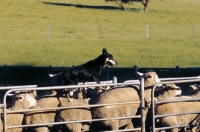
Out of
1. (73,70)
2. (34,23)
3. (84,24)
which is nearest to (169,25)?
(84,24)

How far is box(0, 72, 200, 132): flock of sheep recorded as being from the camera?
31.5 feet

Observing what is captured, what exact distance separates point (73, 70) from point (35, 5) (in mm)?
52468

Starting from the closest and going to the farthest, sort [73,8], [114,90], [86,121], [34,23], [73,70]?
[86,121]
[114,90]
[73,70]
[34,23]
[73,8]

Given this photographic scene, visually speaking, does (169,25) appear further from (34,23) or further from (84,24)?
(34,23)

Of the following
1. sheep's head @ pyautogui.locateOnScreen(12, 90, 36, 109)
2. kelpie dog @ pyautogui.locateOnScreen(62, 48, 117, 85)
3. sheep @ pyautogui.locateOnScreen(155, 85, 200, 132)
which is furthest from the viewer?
kelpie dog @ pyautogui.locateOnScreen(62, 48, 117, 85)

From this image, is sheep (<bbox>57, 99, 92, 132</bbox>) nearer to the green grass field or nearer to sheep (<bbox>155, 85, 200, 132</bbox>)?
sheep (<bbox>155, 85, 200, 132</bbox>)

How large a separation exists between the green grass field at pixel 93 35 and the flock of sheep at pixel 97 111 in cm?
1614

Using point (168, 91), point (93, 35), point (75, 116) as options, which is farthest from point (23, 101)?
point (93, 35)

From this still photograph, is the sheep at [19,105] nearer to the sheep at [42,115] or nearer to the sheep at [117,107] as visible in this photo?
the sheep at [42,115]

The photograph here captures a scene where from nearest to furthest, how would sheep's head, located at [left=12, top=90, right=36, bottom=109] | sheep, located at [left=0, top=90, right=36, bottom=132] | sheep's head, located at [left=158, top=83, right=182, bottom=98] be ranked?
sheep, located at [left=0, top=90, right=36, bottom=132], sheep's head, located at [left=12, top=90, right=36, bottom=109], sheep's head, located at [left=158, top=83, right=182, bottom=98]

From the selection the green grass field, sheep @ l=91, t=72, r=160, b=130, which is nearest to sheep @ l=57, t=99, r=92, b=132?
sheep @ l=91, t=72, r=160, b=130

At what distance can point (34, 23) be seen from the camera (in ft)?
165

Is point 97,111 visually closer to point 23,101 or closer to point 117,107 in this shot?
point 117,107

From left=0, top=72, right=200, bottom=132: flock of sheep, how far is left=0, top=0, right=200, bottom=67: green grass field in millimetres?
16138
